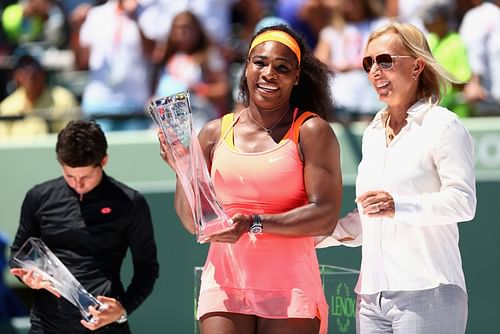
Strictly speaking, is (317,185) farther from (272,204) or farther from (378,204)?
(378,204)

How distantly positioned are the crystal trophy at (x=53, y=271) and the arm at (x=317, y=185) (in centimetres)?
105

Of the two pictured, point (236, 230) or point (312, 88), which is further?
point (312, 88)

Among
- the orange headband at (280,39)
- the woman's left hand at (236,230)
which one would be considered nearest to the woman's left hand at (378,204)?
the woman's left hand at (236,230)

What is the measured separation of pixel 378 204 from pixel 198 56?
4.71 m

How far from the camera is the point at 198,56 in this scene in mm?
7961

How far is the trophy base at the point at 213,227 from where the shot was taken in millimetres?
3490

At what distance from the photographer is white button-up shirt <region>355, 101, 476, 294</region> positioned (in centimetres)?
343

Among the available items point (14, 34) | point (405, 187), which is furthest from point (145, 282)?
point (14, 34)

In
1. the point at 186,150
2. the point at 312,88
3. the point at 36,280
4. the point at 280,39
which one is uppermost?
the point at 280,39

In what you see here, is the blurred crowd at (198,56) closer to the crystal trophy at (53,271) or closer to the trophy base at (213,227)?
the crystal trophy at (53,271)

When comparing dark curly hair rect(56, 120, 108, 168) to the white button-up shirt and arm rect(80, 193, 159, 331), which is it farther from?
the white button-up shirt

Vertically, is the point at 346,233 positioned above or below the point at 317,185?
below

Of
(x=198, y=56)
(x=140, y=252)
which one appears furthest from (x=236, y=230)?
(x=198, y=56)

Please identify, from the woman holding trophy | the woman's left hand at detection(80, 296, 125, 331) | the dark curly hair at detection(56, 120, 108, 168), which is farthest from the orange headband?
the woman's left hand at detection(80, 296, 125, 331)
